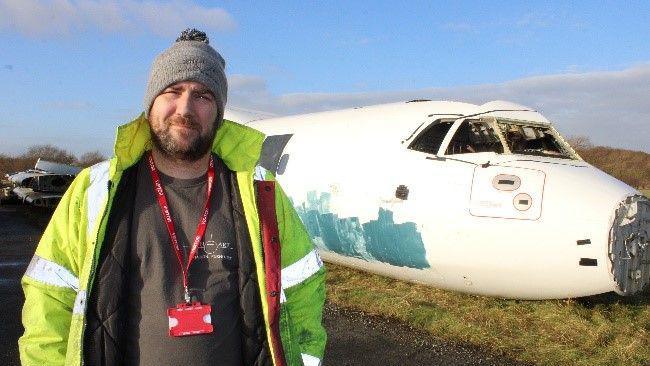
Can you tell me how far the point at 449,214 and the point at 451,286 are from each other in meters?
1.11

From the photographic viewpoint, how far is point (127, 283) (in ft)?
8.30

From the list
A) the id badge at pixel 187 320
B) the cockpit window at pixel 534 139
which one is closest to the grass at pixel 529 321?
the cockpit window at pixel 534 139

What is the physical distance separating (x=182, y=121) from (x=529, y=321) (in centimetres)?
619

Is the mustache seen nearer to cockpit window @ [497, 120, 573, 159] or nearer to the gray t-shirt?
the gray t-shirt

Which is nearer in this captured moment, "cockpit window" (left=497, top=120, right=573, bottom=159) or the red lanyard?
the red lanyard

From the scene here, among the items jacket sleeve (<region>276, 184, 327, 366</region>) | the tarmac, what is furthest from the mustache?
the tarmac

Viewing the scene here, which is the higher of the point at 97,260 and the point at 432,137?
the point at 432,137

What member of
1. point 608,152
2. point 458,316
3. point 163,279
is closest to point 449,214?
point 458,316

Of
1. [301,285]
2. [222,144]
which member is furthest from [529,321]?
[222,144]

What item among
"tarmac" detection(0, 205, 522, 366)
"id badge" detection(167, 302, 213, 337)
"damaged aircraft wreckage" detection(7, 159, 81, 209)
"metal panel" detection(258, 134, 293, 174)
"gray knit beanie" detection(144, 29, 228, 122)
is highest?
"gray knit beanie" detection(144, 29, 228, 122)

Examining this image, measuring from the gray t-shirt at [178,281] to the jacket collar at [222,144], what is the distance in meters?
0.17

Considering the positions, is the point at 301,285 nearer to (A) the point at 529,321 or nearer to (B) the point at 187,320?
(B) the point at 187,320

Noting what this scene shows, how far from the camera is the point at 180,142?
2.68 m

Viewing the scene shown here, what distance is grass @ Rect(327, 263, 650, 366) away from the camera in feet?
21.0
